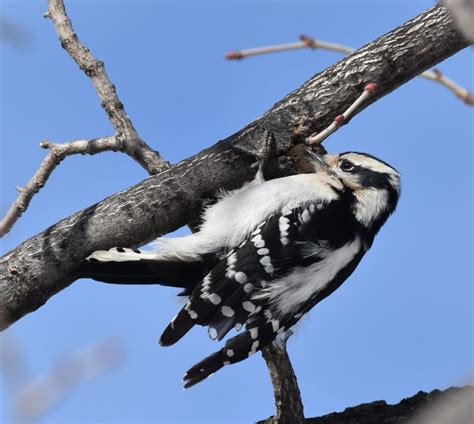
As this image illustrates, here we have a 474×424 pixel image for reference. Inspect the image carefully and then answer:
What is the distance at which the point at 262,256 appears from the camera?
3.81 metres

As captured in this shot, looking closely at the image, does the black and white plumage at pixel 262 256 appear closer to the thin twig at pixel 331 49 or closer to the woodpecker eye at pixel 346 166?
the woodpecker eye at pixel 346 166

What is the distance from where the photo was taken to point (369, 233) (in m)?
4.13

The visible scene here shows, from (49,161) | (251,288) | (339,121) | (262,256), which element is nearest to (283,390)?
(251,288)

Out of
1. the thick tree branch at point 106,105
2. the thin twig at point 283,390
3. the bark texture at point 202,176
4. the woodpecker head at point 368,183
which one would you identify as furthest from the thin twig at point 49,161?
the thin twig at point 283,390

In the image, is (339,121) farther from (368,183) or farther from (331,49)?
(331,49)

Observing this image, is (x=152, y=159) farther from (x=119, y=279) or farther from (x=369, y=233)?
(x=369, y=233)

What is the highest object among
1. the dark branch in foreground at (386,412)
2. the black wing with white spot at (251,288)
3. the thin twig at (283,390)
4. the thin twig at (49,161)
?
the thin twig at (49,161)

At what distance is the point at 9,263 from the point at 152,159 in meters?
0.99

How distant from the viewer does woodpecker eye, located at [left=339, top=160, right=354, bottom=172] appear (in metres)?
4.31

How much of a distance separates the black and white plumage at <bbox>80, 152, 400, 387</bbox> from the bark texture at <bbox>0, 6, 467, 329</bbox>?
0.36 feet

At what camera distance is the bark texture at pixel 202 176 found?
12.8 feet

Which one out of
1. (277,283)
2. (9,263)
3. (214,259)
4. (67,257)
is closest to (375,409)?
(277,283)

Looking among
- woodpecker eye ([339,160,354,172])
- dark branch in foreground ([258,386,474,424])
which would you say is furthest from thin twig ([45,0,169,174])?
dark branch in foreground ([258,386,474,424])

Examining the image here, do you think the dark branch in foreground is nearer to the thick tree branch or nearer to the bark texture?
the bark texture
